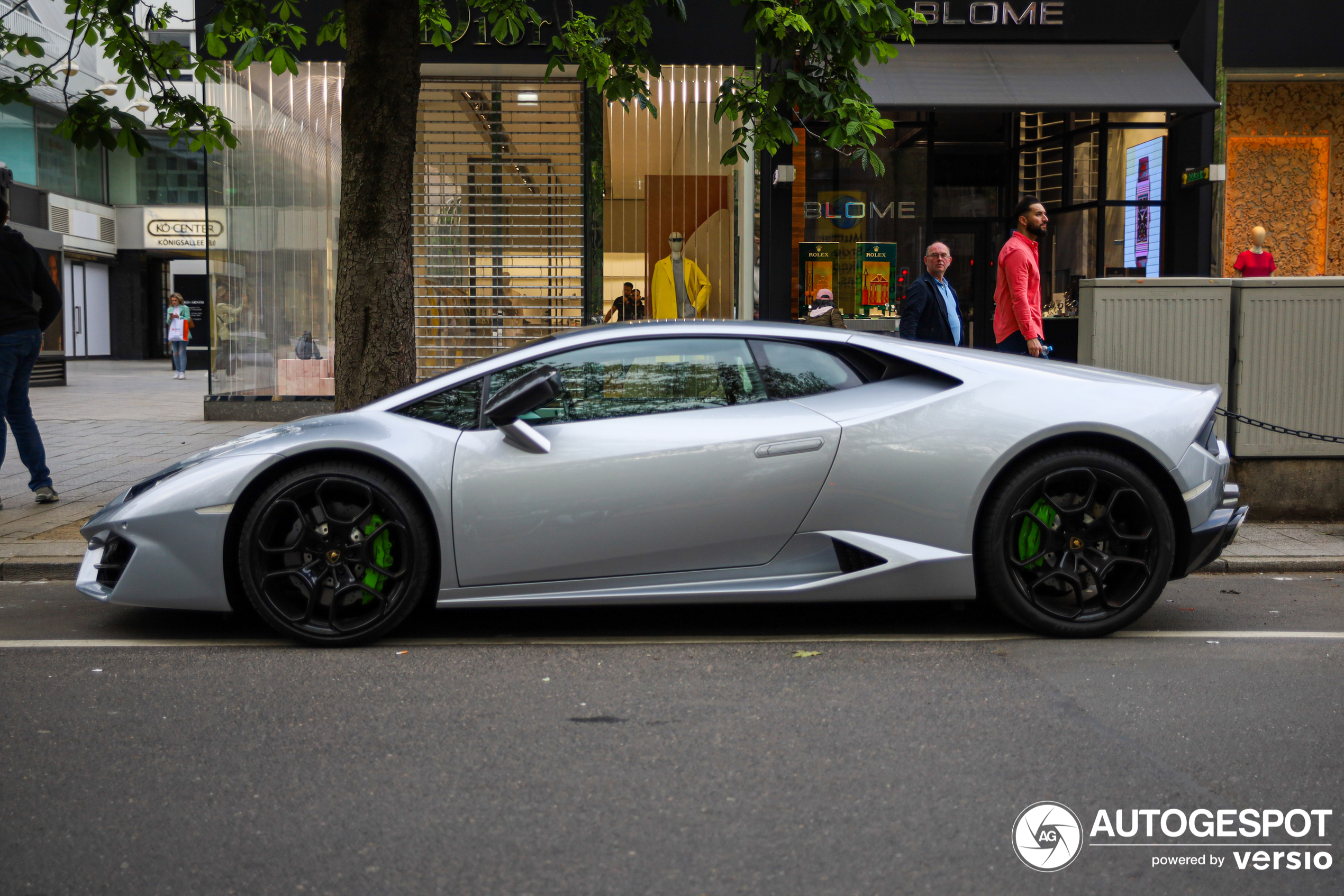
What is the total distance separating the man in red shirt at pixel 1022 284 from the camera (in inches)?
297

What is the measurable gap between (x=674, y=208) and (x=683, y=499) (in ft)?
30.0

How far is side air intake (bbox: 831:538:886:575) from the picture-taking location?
434cm

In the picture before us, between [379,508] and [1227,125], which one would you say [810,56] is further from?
[1227,125]

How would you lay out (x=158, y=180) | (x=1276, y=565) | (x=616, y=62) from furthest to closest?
(x=158, y=180)
(x=616, y=62)
(x=1276, y=565)

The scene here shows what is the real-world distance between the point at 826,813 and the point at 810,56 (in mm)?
5365

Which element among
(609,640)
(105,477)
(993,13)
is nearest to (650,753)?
(609,640)

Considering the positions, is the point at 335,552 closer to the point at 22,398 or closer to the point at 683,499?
the point at 683,499

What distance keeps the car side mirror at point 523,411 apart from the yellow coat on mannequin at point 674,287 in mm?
8782

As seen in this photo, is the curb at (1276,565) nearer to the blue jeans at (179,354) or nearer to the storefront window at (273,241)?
the storefront window at (273,241)

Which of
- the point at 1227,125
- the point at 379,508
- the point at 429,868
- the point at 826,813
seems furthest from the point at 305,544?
the point at 1227,125

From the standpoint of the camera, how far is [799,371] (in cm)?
454

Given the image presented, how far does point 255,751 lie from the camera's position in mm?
3262

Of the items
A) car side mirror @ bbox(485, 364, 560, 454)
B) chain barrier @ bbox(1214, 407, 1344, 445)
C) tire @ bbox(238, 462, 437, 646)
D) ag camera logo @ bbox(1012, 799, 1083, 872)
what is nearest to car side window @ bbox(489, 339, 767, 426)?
car side mirror @ bbox(485, 364, 560, 454)

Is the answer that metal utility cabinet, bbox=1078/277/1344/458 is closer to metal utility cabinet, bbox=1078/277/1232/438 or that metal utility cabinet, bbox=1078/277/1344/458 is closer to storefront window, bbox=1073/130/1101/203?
metal utility cabinet, bbox=1078/277/1232/438
